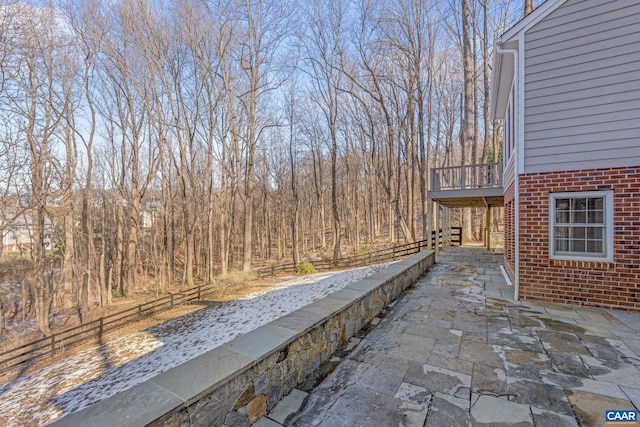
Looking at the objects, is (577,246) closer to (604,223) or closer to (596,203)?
(604,223)

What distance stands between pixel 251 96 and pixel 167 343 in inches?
438

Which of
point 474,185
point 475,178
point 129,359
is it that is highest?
point 475,178

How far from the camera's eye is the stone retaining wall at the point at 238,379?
141 centimetres

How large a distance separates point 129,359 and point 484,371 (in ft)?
23.7

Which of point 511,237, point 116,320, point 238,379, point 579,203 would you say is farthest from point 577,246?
point 116,320

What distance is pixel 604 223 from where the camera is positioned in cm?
439

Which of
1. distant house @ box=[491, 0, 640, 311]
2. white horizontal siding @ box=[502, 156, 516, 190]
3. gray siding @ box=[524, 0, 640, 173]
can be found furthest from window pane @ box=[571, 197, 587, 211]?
white horizontal siding @ box=[502, 156, 516, 190]

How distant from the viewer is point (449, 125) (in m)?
19.7

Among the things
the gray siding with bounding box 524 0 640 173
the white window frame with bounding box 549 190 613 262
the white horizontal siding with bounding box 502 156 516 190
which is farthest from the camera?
the white horizontal siding with bounding box 502 156 516 190

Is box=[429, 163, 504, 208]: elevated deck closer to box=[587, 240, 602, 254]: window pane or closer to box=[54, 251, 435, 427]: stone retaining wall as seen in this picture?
box=[587, 240, 602, 254]: window pane

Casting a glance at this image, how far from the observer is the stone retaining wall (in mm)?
1405

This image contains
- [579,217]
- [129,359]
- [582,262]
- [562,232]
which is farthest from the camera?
[129,359]

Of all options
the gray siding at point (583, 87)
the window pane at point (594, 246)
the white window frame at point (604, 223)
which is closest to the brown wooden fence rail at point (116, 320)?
the white window frame at point (604, 223)

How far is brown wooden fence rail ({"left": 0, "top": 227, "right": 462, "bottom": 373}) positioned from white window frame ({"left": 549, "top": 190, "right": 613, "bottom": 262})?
6903mm
